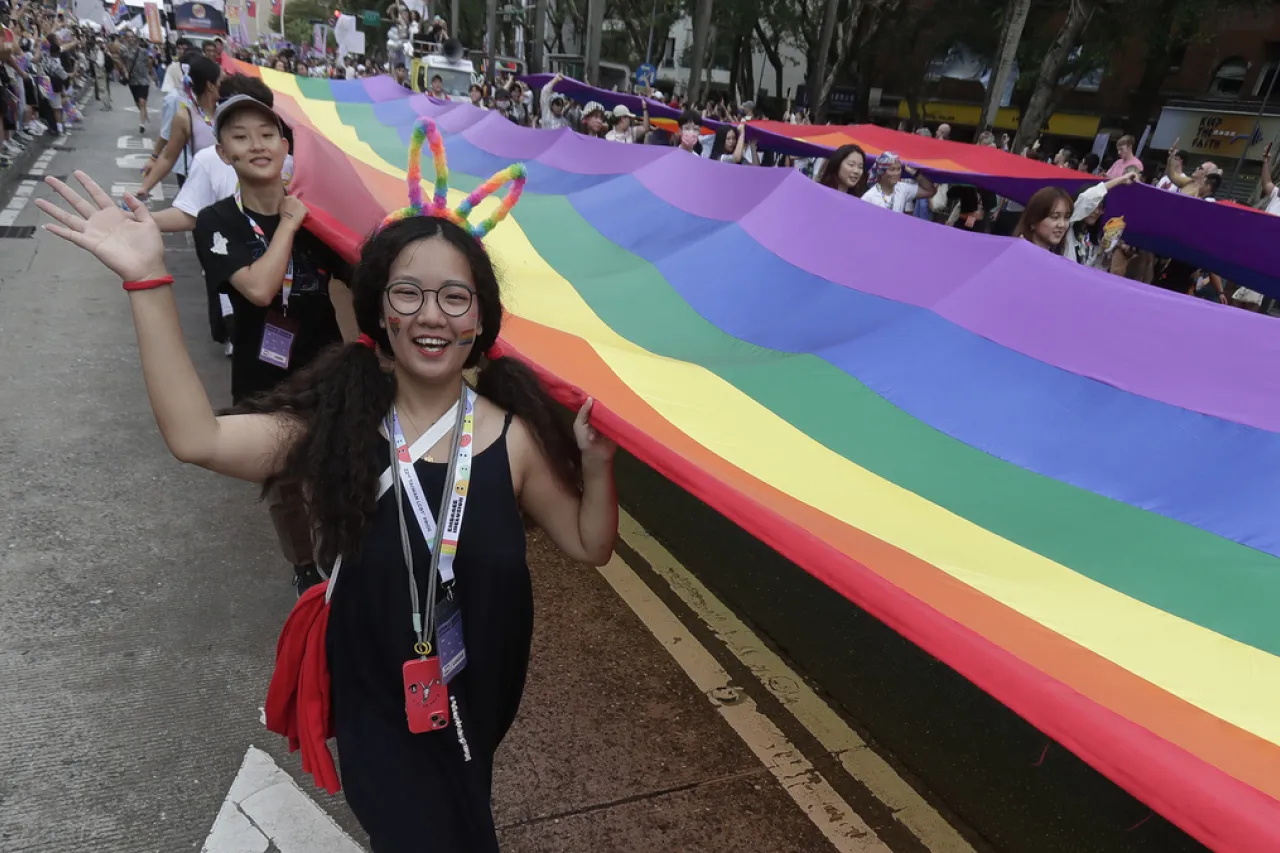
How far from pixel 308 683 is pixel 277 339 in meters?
1.81

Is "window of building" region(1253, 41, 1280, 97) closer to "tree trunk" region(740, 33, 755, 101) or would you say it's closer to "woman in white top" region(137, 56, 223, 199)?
"tree trunk" region(740, 33, 755, 101)

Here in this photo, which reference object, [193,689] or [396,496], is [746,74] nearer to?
[193,689]

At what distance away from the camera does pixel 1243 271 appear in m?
7.50

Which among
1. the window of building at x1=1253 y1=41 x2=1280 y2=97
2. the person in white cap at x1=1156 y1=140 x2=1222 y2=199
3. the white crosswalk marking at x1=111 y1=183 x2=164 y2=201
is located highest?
the window of building at x1=1253 y1=41 x2=1280 y2=97

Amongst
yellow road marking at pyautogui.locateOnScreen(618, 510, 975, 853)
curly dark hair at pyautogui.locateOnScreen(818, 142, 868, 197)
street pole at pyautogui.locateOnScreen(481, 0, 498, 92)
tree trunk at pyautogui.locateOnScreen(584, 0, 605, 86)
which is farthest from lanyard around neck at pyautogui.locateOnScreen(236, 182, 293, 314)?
tree trunk at pyautogui.locateOnScreen(584, 0, 605, 86)

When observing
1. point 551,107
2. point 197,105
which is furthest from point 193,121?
point 551,107

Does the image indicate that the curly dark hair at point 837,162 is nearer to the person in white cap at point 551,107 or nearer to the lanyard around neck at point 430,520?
the lanyard around neck at point 430,520

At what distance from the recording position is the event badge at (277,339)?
3295mm

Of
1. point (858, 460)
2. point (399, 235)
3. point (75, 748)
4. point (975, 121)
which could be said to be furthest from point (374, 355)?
point (975, 121)

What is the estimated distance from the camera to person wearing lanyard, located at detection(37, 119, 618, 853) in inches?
67.1

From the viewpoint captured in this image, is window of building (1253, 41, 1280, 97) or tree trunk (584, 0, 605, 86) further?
window of building (1253, 41, 1280, 97)

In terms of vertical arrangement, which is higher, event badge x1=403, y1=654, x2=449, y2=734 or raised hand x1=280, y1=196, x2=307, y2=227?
raised hand x1=280, y1=196, x2=307, y2=227

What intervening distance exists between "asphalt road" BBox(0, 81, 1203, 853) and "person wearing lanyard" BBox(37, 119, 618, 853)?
1.09 meters

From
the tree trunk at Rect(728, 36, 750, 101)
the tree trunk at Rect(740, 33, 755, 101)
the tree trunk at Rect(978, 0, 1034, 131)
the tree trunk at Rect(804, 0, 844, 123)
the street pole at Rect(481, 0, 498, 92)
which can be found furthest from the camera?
the tree trunk at Rect(740, 33, 755, 101)
